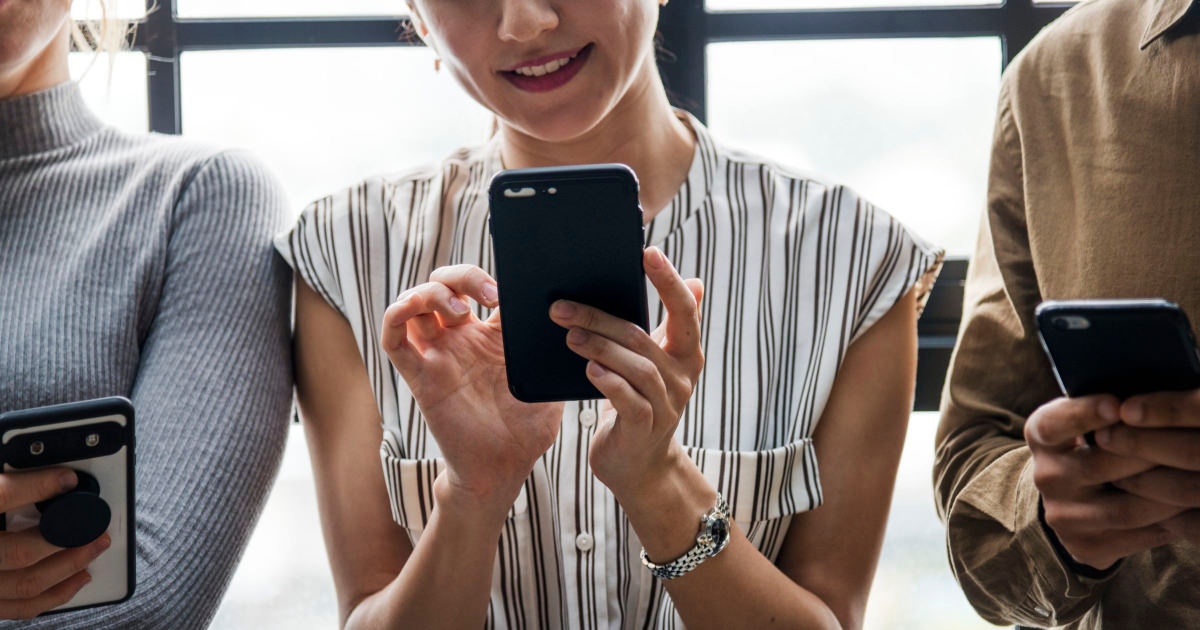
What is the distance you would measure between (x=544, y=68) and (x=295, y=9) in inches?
33.8

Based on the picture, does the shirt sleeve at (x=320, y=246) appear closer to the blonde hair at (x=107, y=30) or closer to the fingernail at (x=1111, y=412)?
the blonde hair at (x=107, y=30)

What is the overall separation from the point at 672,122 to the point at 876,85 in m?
0.60

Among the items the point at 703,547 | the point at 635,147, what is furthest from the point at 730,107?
the point at 703,547

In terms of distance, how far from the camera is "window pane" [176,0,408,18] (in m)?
2.01

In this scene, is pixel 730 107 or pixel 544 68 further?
pixel 730 107

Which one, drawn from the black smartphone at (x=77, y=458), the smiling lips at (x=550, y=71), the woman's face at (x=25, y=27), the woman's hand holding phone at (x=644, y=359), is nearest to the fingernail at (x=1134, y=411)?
the woman's hand holding phone at (x=644, y=359)

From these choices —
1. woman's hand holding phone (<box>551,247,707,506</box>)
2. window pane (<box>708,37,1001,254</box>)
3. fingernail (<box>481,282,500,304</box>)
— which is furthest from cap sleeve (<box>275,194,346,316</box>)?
window pane (<box>708,37,1001,254</box>)

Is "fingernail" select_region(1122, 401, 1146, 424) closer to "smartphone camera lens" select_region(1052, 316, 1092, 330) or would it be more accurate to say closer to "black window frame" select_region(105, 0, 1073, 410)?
"smartphone camera lens" select_region(1052, 316, 1092, 330)

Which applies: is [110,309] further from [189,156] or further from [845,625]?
[845,625]

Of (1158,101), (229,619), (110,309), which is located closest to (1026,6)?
(1158,101)

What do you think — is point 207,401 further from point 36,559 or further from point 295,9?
point 295,9

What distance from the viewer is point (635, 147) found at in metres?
1.51

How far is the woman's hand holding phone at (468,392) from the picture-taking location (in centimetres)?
119

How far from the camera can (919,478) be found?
2.08 metres
